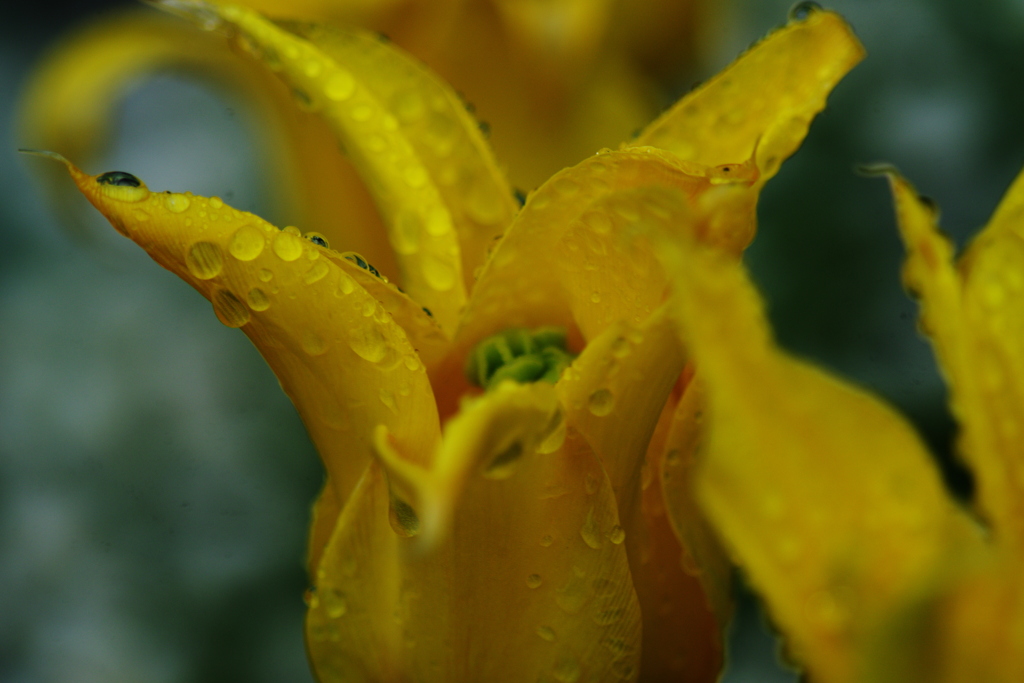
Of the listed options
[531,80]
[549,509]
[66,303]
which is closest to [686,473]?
[549,509]

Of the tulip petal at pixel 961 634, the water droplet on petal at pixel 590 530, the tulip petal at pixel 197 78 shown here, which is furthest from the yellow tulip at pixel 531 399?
the tulip petal at pixel 197 78

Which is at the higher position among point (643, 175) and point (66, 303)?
point (643, 175)

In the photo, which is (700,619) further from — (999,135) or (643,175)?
(999,135)

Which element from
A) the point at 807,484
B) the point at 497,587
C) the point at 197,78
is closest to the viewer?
the point at 807,484

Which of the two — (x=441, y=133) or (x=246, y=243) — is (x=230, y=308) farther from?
(x=441, y=133)

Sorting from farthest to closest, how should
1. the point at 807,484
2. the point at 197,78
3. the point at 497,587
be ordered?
the point at 197,78
the point at 497,587
the point at 807,484

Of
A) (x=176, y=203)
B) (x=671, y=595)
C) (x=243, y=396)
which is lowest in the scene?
(x=243, y=396)

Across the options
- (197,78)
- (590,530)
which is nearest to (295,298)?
(590,530)

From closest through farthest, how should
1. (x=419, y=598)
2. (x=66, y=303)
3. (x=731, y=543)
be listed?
(x=731, y=543) < (x=419, y=598) < (x=66, y=303)
